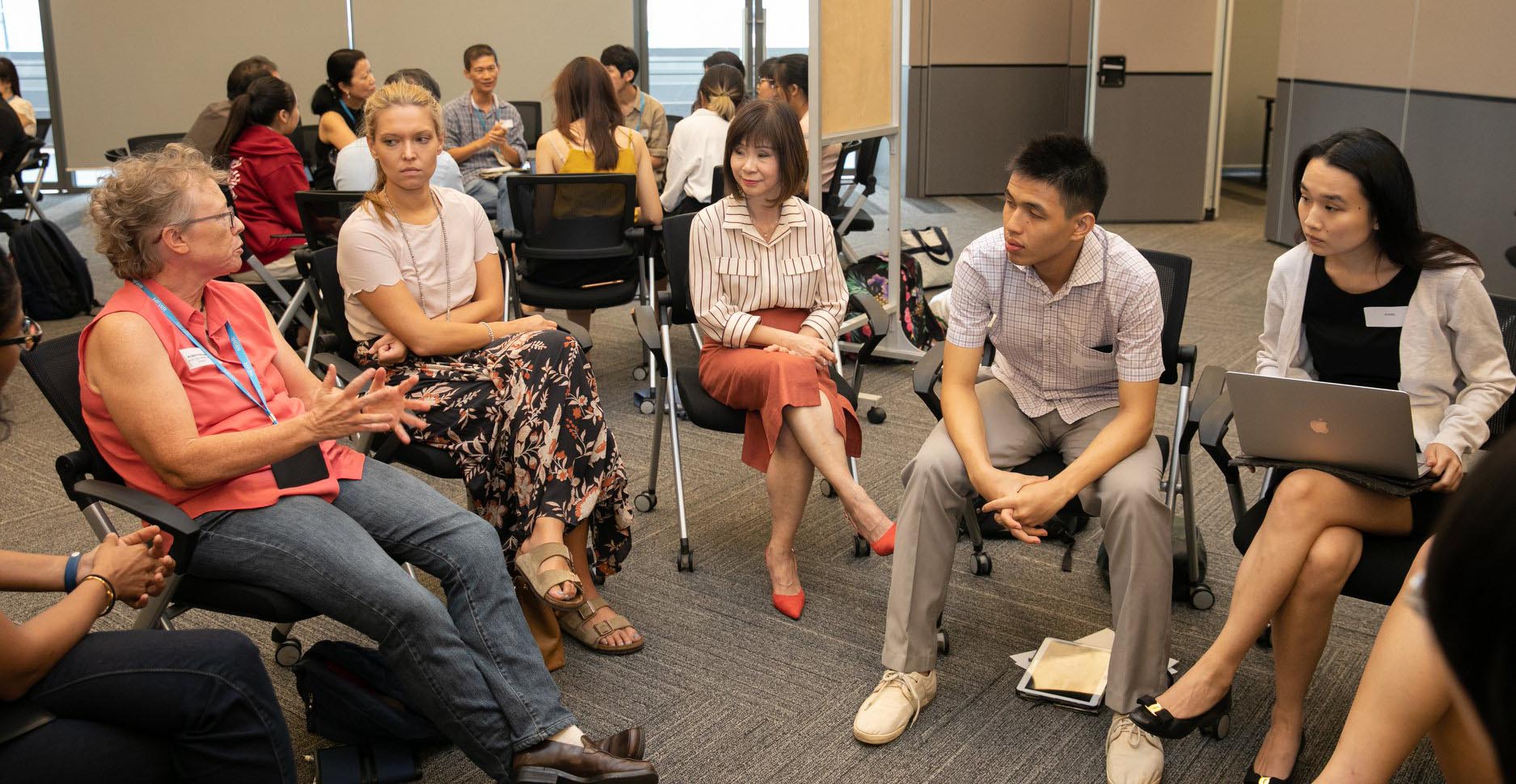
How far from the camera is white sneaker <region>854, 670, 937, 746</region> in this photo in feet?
8.09

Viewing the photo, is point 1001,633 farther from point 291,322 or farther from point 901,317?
point 291,322

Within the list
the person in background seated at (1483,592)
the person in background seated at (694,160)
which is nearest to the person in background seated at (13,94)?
the person in background seated at (694,160)

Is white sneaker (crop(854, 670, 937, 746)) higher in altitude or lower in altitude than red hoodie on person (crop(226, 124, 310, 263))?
lower

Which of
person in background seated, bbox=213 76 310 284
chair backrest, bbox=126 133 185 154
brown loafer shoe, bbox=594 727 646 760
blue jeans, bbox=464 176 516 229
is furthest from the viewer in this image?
chair backrest, bbox=126 133 185 154

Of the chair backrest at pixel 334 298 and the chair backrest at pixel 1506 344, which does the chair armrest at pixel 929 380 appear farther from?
the chair backrest at pixel 334 298

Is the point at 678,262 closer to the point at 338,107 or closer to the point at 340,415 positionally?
the point at 340,415

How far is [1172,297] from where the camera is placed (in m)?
2.88

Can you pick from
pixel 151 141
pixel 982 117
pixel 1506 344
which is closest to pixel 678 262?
pixel 1506 344

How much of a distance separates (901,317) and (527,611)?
2.75 meters

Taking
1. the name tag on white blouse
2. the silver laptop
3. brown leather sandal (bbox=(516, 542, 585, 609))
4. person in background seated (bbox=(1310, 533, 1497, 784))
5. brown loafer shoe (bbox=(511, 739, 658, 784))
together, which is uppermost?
the name tag on white blouse

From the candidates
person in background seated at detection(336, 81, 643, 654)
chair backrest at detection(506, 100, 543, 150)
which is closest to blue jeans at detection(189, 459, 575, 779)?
person in background seated at detection(336, 81, 643, 654)

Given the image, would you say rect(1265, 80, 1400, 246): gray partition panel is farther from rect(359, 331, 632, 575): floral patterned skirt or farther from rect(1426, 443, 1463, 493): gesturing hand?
rect(359, 331, 632, 575): floral patterned skirt

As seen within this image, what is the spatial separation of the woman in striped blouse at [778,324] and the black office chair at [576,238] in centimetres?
122

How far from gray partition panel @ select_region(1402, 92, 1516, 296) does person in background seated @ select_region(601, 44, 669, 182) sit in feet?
12.9
